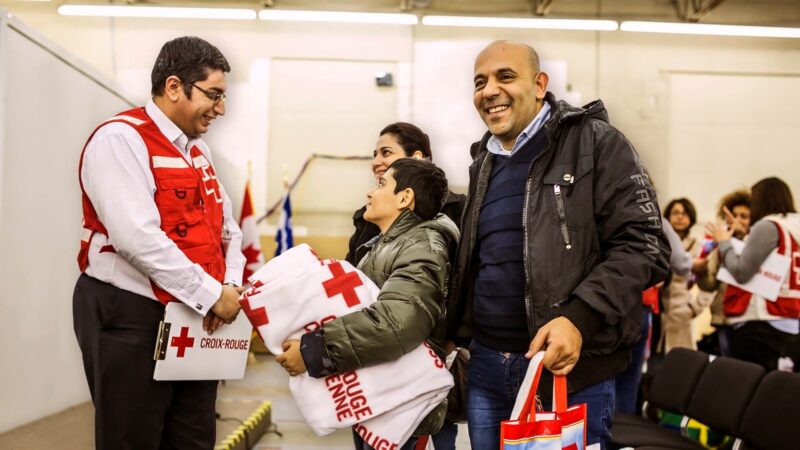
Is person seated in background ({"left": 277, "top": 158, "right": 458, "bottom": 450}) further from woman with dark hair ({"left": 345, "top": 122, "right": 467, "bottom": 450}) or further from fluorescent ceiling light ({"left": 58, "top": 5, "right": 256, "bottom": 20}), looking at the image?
fluorescent ceiling light ({"left": 58, "top": 5, "right": 256, "bottom": 20})

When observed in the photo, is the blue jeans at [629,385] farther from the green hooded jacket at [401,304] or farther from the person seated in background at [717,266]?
the green hooded jacket at [401,304]

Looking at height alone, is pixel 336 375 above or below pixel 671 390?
above

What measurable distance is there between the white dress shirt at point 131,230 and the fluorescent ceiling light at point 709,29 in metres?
8.74

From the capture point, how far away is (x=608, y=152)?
4.73 ft

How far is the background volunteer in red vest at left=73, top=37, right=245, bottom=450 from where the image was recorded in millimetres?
1760

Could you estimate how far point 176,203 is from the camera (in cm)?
187

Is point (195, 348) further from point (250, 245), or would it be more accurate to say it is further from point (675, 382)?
point (250, 245)

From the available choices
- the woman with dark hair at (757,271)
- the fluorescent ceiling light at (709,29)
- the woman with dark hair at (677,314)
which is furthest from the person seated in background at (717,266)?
the fluorescent ceiling light at (709,29)

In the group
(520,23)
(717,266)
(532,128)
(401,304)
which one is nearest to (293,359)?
(401,304)

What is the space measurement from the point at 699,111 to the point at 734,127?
0.56 meters

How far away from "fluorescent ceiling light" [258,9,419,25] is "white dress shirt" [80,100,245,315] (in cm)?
757

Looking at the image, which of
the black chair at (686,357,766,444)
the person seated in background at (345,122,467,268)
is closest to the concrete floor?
the black chair at (686,357,766,444)

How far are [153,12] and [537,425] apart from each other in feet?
29.9

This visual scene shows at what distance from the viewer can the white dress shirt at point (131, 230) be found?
68.4 inches
